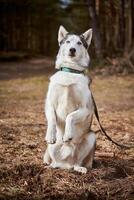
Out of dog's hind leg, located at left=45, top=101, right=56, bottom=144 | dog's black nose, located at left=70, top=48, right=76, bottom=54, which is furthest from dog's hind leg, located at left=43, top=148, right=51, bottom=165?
dog's black nose, located at left=70, top=48, right=76, bottom=54

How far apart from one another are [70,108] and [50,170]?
598mm

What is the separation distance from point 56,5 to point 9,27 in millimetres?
3235

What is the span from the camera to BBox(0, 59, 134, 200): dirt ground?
4.18 metres

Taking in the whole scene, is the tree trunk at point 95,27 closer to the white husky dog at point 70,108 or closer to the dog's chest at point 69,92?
the white husky dog at point 70,108

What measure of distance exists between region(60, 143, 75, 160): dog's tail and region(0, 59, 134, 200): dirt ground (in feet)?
0.47

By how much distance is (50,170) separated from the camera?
463cm

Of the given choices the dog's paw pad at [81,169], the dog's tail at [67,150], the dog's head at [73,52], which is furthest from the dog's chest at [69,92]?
the dog's paw pad at [81,169]

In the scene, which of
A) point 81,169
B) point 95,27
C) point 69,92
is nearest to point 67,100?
point 69,92

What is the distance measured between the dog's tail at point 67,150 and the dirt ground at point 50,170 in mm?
145

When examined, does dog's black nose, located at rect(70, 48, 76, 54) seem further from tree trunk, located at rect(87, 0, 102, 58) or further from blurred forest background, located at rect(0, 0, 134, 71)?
blurred forest background, located at rect(0, 0, 134, 71)

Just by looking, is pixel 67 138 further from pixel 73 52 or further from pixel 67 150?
pixel 73 52

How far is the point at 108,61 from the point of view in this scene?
16.4m

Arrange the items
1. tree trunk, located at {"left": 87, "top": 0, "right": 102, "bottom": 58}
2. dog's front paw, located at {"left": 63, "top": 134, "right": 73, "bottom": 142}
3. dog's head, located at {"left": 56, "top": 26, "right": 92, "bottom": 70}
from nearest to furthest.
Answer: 1. dog's front paw, located at {"left": 63, "top": 134, "right": 73, "bottom": 142}
2. dog's head, located at {"left": 56, "top": 26, "right": 92, "bottom": 70}
3. tree trunk, located at {"left": 87, "top": 0, "right": 102, "bottom": 58}

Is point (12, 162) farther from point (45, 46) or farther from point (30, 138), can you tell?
point (45, 46)
